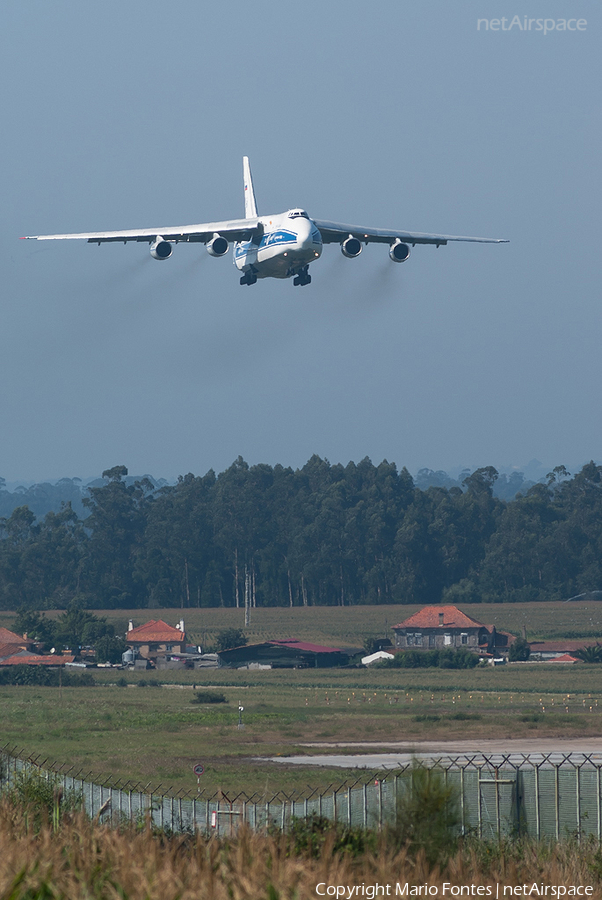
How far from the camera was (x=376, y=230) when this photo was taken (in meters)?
56.2

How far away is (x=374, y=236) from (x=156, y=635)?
75.8 metres

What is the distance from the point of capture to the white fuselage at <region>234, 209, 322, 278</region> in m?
49.1

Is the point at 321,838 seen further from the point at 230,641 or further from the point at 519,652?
the point at 230,641

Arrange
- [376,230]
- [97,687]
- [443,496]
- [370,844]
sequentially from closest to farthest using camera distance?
1. [370,844]
2. [376,230]
3. [97,687]
4. [443,496]

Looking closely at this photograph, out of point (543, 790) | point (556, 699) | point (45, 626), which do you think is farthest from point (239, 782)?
point (45, 626)

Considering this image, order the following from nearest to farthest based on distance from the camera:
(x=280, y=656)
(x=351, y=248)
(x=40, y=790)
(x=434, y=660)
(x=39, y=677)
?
(x=40, y=790) → (x=351, y=248) → (x=39, y=677) → (x=434, y=660) → (x=280, y=656)

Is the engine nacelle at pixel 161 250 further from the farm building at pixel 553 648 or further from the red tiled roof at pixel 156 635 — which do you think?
the red tiled roof at pixel 156 635

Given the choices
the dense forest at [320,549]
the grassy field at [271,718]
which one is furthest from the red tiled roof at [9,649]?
the dense forest at [320,549]

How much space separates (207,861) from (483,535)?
546 ft

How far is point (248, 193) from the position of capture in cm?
7456

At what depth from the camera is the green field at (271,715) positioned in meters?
44.5

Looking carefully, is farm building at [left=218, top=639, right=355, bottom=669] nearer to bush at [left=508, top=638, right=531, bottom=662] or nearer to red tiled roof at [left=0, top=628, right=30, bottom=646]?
bush at [left=508, top=638, right=531, bottom=662]

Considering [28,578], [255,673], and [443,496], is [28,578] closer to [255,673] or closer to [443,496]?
[443,496]

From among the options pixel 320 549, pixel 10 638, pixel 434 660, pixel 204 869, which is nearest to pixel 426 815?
pixel 204 869
